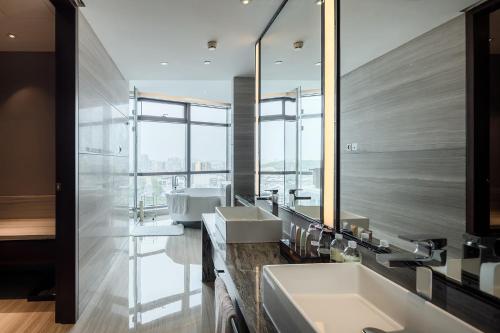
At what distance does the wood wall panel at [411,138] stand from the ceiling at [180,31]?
5.56 feet

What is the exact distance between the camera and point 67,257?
2.81 m

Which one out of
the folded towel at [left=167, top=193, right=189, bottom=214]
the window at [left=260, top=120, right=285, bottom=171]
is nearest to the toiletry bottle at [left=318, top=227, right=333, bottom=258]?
the window at [left=260, top=120, right=285, bottom=171]

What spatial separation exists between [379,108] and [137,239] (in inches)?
205

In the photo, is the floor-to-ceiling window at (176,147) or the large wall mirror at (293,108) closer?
the large wall mirror at (293,108)

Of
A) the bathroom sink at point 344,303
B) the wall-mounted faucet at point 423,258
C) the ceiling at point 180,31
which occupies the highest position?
the ceiling at point 180,31

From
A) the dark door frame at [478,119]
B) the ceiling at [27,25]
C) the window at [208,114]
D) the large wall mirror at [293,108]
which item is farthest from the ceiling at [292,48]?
the window at [208,114]

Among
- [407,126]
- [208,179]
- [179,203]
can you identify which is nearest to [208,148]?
[208,179]

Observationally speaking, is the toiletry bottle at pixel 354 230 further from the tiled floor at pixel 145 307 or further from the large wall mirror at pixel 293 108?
the tiled floor at pixel 145 307

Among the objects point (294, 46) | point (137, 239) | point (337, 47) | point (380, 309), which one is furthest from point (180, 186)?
point (380, 309)

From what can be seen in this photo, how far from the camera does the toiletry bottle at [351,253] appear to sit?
1.47 metres

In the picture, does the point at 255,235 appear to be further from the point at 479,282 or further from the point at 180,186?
the point at 180,186

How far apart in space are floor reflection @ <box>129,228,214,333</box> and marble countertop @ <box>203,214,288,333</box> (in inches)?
37.4

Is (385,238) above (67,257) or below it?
above

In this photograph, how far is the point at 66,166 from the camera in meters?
2.82
